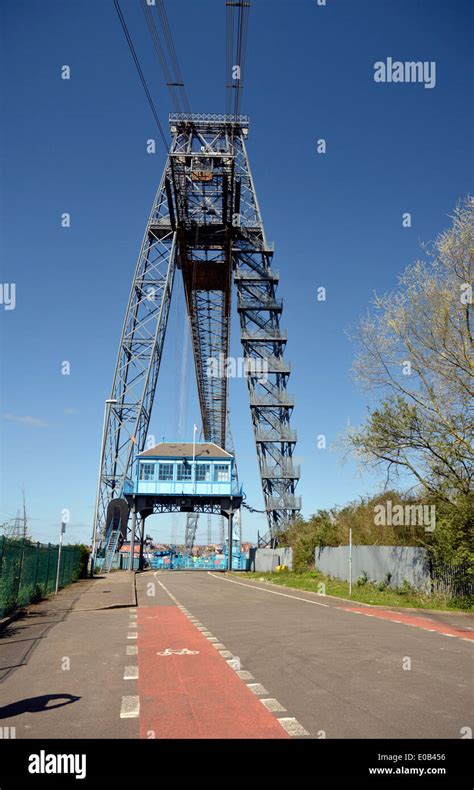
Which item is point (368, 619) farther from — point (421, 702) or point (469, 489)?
point (421, 702)

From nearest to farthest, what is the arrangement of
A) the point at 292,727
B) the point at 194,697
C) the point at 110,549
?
the point at 292,727 → the point at 194,697 → the point at 110,549

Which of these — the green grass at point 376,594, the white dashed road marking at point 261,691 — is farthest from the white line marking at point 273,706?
the green grass at point 376,594

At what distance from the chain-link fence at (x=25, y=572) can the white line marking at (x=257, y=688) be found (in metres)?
7.53

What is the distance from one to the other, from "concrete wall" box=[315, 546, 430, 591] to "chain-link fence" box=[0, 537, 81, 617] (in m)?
11.9

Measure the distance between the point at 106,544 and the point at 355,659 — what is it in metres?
39.1

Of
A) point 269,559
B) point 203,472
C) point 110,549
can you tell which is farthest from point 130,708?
point 203,472

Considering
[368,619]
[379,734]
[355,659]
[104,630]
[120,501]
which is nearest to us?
[379,734]

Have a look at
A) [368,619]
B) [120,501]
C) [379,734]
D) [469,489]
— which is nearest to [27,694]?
[379,734]

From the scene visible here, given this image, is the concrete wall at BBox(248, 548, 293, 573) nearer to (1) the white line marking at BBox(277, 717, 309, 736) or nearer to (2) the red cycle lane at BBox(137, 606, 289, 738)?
(2) the red cycle lane at BBox(137, 606, 289, 738)

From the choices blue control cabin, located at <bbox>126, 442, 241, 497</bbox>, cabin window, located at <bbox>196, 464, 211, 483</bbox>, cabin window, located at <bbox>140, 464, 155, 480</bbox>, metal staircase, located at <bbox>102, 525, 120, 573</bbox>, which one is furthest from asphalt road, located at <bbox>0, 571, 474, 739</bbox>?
cabin window, located at <bbox>196, 464, 211, 483</bbox>

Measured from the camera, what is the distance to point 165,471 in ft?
171

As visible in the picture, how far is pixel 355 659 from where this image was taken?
30.6 ft

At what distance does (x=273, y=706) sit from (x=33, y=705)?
2.48 metres

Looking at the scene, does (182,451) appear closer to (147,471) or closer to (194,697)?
(147,471)
